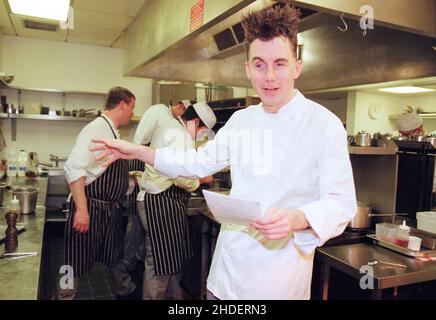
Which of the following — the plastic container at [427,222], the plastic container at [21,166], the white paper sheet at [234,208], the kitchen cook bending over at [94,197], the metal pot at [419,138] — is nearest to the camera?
the white paper sheet at [234,208]

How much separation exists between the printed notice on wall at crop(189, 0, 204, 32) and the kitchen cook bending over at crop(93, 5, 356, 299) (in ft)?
1.71

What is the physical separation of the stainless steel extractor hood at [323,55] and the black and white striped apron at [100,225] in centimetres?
90

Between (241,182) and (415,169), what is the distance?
158 cm

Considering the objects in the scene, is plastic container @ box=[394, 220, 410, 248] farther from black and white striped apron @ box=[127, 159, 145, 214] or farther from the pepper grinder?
black and white striped apron @ box=[127, 159, 145, 214]

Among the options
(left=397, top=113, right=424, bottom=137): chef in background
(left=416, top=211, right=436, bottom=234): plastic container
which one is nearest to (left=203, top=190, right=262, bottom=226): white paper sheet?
(left=416, top=211, right=436, bottom=234): plastic container

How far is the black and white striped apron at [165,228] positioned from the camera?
105 inches

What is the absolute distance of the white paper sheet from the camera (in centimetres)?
94

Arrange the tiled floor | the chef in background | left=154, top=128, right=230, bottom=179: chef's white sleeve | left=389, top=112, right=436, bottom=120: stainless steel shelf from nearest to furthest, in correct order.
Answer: left=154, top=128, right=230, bottom=179: chef's white sleeve < the chef in background < the tiled floor < left=389, top=112, right=436, bottom=120: stainless steel shelf

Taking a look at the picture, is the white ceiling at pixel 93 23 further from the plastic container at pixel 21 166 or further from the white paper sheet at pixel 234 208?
the white paper sheet at pixel 234 208

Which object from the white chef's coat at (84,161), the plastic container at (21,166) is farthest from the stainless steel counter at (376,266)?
the plastic container at (21,166)

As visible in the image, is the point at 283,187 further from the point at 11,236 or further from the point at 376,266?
the point at 11,236

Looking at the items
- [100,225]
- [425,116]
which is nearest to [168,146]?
[100,225]

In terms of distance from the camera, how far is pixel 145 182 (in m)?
2.75

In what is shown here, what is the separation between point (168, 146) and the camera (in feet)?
9.25
